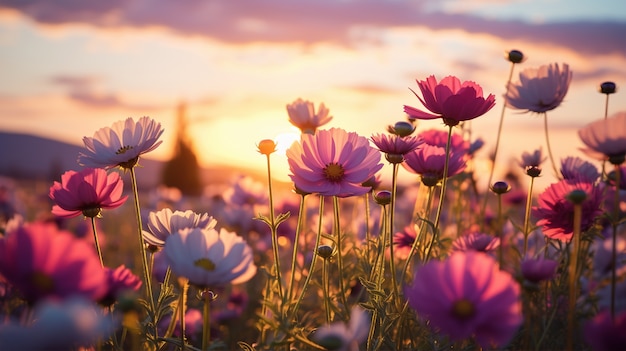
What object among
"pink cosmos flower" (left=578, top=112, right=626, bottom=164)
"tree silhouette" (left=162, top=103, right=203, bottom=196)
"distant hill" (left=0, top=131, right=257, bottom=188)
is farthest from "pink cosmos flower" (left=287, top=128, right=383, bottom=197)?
"distant hill" (left=0, top=131, right=257, bottom=188)

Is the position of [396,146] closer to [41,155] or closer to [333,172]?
[333,172]

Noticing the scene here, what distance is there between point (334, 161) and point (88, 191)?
48 centimetres

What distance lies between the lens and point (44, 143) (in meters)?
60.1

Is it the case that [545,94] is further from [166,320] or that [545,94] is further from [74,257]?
[74,257]

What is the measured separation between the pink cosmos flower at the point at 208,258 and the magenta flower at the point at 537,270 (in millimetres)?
571

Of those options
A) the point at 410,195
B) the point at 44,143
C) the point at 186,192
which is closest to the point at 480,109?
the point at 410,195

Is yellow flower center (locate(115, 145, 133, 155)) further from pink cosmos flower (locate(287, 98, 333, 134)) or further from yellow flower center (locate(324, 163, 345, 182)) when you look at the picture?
pink cosmos flower (locate(287, 98, 333, 134))

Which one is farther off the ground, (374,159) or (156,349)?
(374,159)

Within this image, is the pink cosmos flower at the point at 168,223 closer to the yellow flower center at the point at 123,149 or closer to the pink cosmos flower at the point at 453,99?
the yellow flower center at the point at 123,149

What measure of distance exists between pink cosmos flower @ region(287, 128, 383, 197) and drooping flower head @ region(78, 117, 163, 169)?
0.28 meters

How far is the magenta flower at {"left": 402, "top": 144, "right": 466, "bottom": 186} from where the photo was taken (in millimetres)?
1507

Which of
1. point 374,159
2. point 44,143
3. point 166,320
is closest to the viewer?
point 374,159

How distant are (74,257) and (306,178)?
0.59 m

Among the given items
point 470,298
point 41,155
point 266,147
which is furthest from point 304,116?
point 41,155
